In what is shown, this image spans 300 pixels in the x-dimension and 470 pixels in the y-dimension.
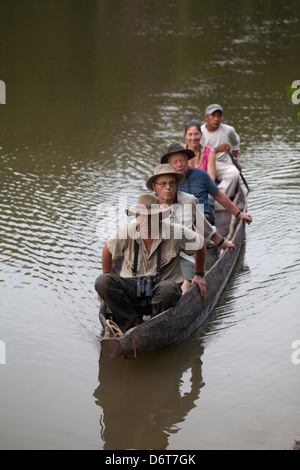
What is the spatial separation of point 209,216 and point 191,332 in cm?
167

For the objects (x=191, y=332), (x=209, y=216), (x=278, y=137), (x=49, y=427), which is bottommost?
Answer: (x=49, y=427)

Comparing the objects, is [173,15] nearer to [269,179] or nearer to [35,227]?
[269,179]

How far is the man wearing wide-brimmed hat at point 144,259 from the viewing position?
18.5 feet

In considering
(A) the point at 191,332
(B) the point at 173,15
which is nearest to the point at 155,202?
(A) the point at 191,332

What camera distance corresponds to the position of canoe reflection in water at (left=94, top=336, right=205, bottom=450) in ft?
16.1

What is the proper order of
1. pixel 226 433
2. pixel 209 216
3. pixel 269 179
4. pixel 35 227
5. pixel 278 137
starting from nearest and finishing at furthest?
pixel 226 433, pixel 209 216, pixel 35 227, pixel 269 179, pixel 278 137

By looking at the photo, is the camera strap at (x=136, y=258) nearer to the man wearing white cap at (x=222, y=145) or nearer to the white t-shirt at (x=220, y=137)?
the man wearing white cap at (x=222, y=145)

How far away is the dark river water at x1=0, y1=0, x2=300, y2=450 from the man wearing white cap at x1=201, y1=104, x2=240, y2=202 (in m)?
0.66

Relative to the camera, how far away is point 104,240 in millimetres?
8391

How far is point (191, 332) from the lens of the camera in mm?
6297
